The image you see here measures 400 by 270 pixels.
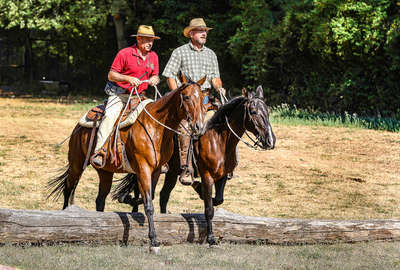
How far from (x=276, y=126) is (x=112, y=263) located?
42.0 ft

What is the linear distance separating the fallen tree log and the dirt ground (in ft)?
8.45

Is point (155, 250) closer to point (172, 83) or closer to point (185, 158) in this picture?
point (185, 158)

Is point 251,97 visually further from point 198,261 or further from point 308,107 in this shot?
point 308,107

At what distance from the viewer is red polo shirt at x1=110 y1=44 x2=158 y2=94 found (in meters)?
8.50

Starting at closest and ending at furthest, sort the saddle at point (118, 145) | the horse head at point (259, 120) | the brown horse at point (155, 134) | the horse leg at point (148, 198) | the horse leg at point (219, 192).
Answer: the brown horse at point (155, 134) < the horse leg at point (148, 198) < the horse head at point (259, 120) < the saddle at point (118, 145) < the horse leg at point (219, 192)

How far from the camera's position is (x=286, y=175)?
14.3m

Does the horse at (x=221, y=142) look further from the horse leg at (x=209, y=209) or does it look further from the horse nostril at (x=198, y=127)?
the horse nostril at (x=198, y=127)

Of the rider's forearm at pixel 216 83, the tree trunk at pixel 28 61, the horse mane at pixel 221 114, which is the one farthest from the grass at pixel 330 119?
the tree trunk at pixel 28 61

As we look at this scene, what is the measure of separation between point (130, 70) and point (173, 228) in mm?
2341

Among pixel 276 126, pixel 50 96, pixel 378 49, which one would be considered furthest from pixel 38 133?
pixel 50 96

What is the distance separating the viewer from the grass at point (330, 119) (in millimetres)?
18422

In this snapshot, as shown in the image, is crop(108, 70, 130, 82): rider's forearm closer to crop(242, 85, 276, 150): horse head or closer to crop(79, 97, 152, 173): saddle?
crop(79, 97, 152, 173): saddle

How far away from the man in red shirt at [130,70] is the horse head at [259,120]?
1.44 metres

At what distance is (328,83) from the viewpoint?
20.7 metres
